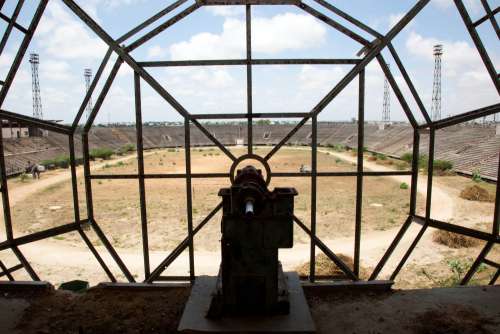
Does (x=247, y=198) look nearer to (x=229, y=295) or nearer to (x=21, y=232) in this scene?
(x=229, y=295)

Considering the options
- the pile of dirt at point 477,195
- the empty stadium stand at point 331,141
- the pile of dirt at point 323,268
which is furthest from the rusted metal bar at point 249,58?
the empty stadium stand at point 331,141

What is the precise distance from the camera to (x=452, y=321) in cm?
443

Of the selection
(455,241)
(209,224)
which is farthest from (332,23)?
(209,224)

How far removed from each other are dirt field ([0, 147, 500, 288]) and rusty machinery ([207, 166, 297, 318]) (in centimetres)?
635

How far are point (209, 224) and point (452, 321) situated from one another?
1182 cm

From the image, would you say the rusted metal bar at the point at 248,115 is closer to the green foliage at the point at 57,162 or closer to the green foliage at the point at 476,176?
the green foliage at the point at 476,176

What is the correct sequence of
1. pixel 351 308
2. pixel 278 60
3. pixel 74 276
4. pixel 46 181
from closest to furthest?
pixel 351 308
pixel 278 60
pixel 74 276
pixel 46 181

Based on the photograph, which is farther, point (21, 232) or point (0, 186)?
point (21, 232)

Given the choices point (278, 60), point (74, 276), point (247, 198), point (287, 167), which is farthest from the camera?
point (287, 167)

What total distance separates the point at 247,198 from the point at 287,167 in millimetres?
30629

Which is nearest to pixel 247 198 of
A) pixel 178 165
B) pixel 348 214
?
pixel 348 214

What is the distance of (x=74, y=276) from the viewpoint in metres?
10.1

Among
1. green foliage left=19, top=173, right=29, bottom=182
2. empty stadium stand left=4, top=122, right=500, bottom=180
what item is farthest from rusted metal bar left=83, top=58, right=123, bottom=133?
empty stadium stand left=4, top=122, right=500, bottom=180

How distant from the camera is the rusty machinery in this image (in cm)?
398
